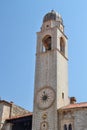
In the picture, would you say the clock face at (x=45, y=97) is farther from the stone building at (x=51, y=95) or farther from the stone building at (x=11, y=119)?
the stone building at (x=11, y=119)

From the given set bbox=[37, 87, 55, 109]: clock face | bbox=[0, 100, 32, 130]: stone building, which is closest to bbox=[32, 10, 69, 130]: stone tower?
bbox=[37, 87, 55, 109]: clock face

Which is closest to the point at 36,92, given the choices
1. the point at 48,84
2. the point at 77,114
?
the point at 48,84

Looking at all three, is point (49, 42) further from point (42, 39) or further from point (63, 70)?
point (63, 70)

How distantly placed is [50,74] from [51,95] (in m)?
2.48

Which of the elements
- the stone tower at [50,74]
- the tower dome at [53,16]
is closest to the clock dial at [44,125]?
the stone tower at [50,74]

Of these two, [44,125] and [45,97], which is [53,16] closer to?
[45,97]

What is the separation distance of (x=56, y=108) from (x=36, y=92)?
349 centimetres

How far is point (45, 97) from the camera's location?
105ft

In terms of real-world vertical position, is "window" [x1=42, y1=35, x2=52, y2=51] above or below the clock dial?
above

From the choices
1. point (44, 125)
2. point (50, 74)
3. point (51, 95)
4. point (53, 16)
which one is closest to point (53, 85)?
point (51, 95)

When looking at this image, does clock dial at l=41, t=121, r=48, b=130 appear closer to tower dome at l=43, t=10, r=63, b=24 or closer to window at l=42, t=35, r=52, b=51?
window at l=42, t=35, r=52, b=51

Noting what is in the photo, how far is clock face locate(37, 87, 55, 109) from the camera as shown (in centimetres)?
3130

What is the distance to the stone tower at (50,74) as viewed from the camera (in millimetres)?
30594

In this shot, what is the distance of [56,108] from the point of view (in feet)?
99.8
